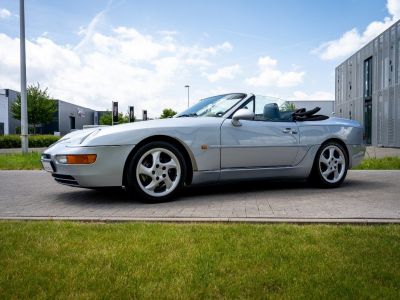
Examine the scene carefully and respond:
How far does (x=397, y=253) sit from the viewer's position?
2.84 meters

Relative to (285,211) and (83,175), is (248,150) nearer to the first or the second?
(285,211)

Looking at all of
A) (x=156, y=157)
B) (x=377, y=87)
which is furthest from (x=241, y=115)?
(x=377, y=87)

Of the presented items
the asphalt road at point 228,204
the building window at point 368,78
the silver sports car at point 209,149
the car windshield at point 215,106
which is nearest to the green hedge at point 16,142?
the building window at point 368,78

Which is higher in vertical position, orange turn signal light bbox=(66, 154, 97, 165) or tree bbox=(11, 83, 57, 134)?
tree bbox=(11, 83, 57, 134)

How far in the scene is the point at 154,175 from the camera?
5.01 metres

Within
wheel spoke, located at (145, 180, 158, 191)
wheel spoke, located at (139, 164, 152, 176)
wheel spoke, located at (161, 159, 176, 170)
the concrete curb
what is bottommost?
the concrete curb

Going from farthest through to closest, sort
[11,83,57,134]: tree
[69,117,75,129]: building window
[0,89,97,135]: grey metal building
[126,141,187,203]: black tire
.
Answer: [69,117,75,129]: building window → [0,89,97,135]: grey metal building → [11,83,57,134]: tree → [126,141,187,203]: black tire

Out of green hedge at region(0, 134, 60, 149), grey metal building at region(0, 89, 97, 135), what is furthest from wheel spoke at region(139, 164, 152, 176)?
grey metal building at region(0, 89, 97, 135)

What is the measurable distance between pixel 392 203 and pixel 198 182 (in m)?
2.16

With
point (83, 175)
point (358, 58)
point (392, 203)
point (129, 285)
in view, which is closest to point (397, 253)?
point (129, 285)

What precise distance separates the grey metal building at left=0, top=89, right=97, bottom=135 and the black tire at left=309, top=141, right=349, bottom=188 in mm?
50031

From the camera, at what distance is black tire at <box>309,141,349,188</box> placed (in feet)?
20.5

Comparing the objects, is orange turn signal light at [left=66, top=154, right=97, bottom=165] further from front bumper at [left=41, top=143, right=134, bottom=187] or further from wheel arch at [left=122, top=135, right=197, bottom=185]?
wheel arch at [left=122, top=135, right=197, bottom=185]

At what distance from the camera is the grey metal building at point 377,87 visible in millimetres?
25062
